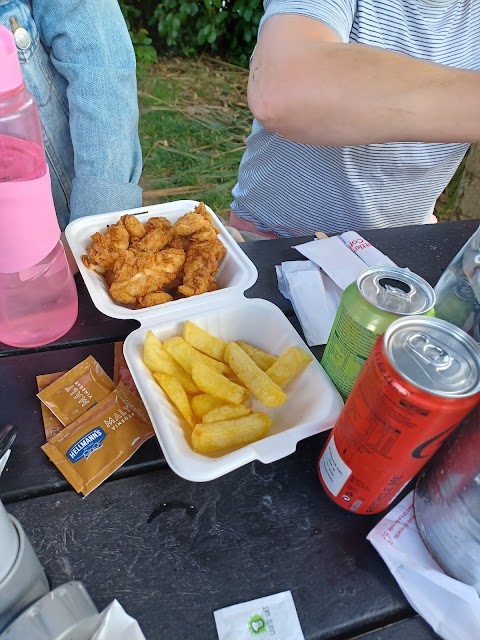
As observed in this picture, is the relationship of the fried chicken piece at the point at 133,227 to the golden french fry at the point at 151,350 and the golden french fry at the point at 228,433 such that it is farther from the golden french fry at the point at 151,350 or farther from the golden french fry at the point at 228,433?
the golden french fry at the point at 228,433

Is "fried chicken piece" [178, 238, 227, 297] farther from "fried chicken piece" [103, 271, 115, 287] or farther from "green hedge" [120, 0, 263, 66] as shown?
"green hedge" [120, 0, 263, 66]

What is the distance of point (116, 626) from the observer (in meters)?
0.55

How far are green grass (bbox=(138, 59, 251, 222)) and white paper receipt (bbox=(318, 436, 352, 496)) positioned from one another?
6.52 ft

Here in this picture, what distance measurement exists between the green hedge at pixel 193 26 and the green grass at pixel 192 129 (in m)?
0.11

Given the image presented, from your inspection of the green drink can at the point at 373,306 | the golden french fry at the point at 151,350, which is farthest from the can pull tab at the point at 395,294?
the golden french fry at the point at 151,350

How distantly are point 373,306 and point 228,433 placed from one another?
10.0 inches

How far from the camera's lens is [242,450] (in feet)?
2.19

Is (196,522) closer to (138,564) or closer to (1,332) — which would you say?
(138,564)

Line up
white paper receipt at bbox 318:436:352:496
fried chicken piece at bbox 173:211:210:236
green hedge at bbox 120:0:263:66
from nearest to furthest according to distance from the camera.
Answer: white paper receipt at bbox 318:436:352:496 → fried chicken piece at bbox 173:211:210:236 → green hedge at bbox 120:0:263:66

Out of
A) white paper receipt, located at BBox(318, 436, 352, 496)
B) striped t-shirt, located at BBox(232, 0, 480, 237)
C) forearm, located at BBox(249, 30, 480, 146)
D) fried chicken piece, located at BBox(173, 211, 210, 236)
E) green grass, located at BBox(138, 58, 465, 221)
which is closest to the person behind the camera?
white paper receipt, located at BBox(318, 436, 352, 496)

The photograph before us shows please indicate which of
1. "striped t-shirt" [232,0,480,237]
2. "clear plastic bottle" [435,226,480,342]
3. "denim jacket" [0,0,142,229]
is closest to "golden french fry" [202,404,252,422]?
"clear plastic bottle" [435,226,480,342]

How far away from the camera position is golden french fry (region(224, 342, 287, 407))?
0.74 meters

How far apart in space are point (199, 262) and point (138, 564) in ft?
1.71

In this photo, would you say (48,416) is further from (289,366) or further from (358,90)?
(358,90)
